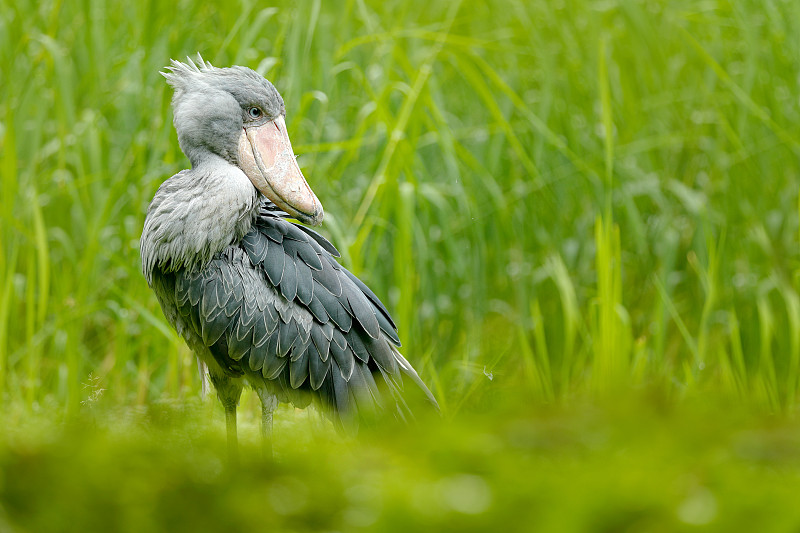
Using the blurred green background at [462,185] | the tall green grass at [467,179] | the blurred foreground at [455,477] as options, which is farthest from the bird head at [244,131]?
the blurred foreground at [455,477]

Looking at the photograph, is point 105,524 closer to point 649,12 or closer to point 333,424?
point 333,424

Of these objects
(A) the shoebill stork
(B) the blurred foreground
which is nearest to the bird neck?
(A) the shoebill stork

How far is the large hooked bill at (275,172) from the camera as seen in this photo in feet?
7.88

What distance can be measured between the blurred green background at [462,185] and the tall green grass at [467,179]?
16 millimetres

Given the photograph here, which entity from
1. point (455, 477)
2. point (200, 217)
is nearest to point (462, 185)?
point (200, 217)

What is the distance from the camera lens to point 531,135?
173 inches

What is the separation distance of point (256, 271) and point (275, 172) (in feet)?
0.95

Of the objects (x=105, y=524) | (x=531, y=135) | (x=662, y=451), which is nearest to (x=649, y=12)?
(x=531, y=135)

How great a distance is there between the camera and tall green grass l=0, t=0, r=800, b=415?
3416mm

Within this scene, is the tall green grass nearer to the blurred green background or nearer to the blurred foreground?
the blurred green background

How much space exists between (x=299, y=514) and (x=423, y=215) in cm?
300

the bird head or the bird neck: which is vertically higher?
the bird head

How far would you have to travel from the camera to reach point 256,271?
250cm

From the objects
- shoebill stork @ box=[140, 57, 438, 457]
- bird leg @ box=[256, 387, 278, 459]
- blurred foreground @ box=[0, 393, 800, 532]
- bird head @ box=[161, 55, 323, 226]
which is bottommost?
blurred foreground @ box=[0, 393, 800, 532]
